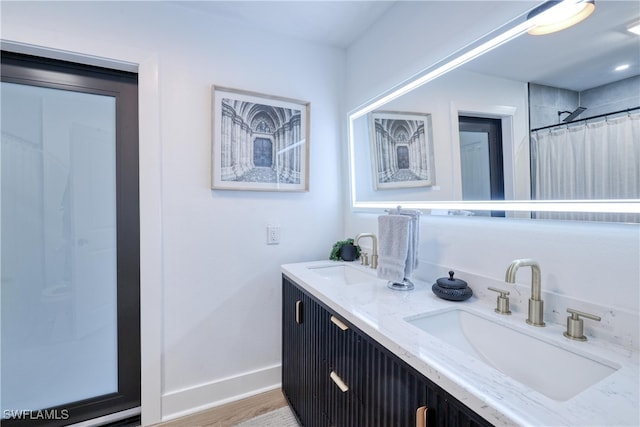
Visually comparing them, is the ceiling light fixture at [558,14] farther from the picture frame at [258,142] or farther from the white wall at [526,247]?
the picture frame at [258,142]

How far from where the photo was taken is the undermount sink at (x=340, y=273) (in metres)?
1.72

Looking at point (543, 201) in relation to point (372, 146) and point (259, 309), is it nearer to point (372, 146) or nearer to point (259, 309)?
point (372, 146)

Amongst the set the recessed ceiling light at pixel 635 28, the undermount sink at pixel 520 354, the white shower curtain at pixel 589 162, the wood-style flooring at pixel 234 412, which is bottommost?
the wood-style flooring at pixel 234 412

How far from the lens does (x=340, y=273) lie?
5.95 ft

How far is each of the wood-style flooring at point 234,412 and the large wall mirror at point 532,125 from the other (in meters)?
1.49

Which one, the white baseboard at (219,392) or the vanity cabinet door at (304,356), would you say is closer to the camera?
the vanity cabinet door at (304,356)

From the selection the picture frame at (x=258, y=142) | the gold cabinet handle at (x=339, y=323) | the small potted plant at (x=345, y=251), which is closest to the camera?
the gold cabinet handle at (x=339, y=323)

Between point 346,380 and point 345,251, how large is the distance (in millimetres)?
909

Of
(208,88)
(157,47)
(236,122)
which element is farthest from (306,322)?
(157,47)

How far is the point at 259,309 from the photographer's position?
185 cm

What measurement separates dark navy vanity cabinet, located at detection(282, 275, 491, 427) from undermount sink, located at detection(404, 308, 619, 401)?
22 centimetres

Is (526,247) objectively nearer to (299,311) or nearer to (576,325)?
(576,325)

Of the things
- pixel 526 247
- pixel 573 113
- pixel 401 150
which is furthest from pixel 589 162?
pixel 401 150

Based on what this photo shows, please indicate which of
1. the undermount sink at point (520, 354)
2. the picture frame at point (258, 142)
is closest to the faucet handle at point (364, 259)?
the picture frame at point (258, 142)
